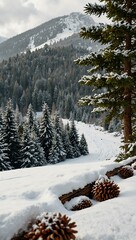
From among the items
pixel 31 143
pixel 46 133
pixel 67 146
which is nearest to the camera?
pixel 31 143

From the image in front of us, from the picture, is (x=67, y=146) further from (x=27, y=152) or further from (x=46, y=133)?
(x=27, y=152)

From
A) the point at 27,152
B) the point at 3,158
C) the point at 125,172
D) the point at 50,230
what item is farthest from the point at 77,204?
the point at 27,152

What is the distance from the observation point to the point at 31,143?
43344 mm

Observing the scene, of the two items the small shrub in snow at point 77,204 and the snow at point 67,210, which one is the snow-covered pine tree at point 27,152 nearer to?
the snow at point 67,210

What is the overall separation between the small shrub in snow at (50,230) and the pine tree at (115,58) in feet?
24.0

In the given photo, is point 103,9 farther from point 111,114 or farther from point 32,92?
point 32,92

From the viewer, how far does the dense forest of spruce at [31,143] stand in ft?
135

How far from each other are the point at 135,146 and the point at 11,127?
33.1 m

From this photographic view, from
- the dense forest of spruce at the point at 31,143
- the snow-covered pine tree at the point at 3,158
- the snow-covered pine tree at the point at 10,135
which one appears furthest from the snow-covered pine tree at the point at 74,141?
the snow-covered pine tree at the point at 3,158

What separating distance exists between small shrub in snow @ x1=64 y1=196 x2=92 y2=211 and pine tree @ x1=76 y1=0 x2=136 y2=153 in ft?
17.7

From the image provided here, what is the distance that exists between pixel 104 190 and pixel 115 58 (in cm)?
633

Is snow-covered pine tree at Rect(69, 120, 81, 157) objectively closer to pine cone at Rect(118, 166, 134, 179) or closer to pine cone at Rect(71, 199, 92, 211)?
pine cone at Rect(118, 166, 134, 179)

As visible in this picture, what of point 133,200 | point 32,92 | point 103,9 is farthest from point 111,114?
point 32,92

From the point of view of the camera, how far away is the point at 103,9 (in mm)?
12023
